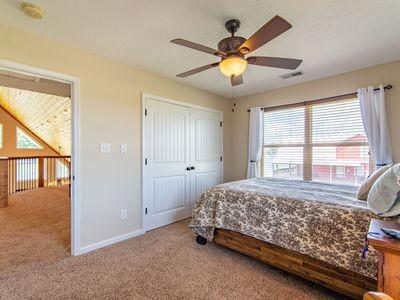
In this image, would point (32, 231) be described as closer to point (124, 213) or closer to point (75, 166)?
point (124, 213)

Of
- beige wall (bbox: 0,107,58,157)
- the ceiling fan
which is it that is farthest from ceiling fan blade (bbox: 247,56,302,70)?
beige wall (bbox: 0,107,58,157)

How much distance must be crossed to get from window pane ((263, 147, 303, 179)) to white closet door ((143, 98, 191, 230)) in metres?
1.56

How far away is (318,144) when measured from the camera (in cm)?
343

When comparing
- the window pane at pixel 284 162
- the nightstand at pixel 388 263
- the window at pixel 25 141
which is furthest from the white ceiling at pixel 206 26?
the window at pixel 25 141

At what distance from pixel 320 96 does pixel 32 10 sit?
370 cm

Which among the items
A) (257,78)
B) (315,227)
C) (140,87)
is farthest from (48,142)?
(315,227)

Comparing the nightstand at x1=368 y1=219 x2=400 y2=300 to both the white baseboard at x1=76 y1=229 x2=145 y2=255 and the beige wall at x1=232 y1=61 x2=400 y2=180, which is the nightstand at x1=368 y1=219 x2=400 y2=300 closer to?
the beige wall at x1=232 y1=61 x2=400 y2=180

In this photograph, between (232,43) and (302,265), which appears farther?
(302,265)

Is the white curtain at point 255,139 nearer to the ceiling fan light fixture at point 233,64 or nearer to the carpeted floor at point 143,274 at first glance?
the carpeted floor at point 143,274

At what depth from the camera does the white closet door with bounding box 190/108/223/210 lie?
3826 millimetres

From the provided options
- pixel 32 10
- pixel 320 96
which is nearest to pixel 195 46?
pixel 32 10

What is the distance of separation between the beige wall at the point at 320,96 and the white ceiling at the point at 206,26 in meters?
0.21

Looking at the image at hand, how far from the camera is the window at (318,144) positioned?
3.07 metres

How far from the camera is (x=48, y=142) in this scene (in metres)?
8.87
